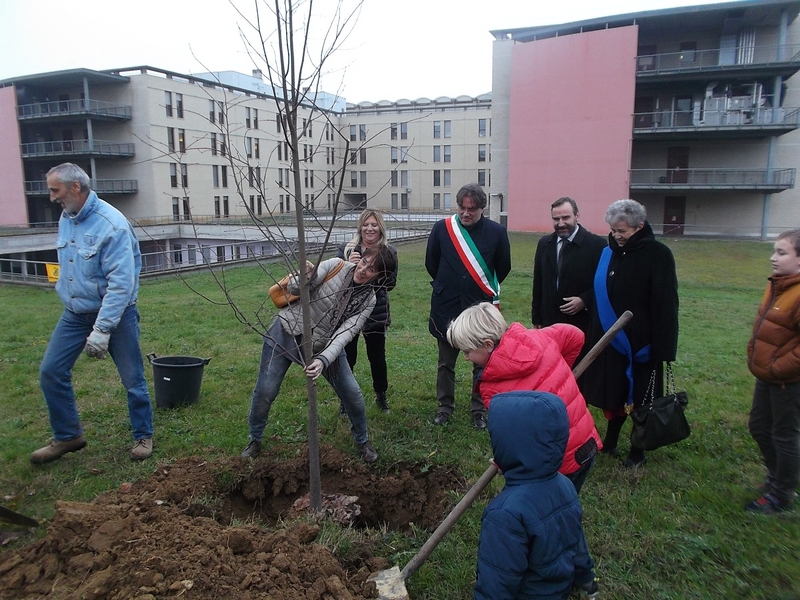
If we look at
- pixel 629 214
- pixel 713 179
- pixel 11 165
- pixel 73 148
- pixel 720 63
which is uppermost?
pixel 720 63

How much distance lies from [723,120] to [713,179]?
330 centimetres

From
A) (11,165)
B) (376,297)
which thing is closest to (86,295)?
(376,297)

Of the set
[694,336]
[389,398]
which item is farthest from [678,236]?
[389,398]

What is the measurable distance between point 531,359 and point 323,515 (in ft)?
5.75

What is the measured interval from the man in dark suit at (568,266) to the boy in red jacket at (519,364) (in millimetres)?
1892

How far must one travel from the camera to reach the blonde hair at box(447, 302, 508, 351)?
288 centimetres

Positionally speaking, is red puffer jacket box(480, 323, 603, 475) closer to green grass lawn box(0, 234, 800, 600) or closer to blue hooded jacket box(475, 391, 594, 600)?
blue hooded jacket box(475, 391, 594, 600)

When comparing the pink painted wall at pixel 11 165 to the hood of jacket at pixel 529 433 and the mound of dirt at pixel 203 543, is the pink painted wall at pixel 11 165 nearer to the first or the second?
the mound of dirt at pixel 203 543

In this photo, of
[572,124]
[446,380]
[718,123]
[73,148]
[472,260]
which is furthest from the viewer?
[73,148]

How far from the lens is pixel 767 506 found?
3.78m

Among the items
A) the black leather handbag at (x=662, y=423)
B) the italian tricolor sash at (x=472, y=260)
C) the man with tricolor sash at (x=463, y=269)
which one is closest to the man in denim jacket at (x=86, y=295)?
the man with tricolor sash at (x=463, y=269)

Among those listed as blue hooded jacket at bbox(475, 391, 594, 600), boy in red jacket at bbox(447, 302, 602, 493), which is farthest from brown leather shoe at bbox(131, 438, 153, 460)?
blue hooded jacket at bbox(475, 391, 594, 600)

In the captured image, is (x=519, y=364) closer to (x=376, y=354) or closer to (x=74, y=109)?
(x=376, y=354)

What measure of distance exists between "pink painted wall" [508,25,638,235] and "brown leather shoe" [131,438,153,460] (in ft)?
102
